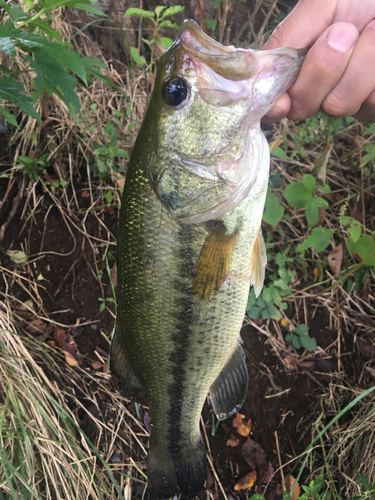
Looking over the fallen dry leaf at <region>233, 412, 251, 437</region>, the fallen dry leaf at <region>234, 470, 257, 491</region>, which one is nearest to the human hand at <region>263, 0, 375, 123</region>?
the fallen dry leaf at <region>233, 412, 251, 437</region>

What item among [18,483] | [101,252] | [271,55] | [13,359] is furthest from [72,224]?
[271,55]

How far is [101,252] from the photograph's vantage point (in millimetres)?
2861

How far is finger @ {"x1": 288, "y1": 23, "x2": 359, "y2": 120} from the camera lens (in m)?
1.11

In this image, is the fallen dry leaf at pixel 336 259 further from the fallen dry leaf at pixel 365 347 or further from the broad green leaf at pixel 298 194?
the broad green leaf at pixel 298 194

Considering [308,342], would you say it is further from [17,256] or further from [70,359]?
[17,256]

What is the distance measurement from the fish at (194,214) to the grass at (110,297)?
3.22ft

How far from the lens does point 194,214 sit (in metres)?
1.25

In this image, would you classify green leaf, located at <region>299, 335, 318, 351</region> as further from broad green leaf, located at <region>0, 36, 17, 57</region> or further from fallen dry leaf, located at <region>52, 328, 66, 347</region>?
broad green leaf, located at <region>0, 36, 17, 57</region>

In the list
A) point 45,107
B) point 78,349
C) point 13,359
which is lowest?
point 78,349

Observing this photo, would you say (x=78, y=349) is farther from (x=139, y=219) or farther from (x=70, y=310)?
(x=139, y=219)

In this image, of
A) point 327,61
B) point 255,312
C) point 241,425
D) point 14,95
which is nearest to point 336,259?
point 255,312

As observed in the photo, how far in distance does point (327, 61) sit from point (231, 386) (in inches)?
57.0

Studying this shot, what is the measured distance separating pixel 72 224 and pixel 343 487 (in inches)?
115

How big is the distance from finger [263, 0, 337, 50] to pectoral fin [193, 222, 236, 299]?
77 centimetres
